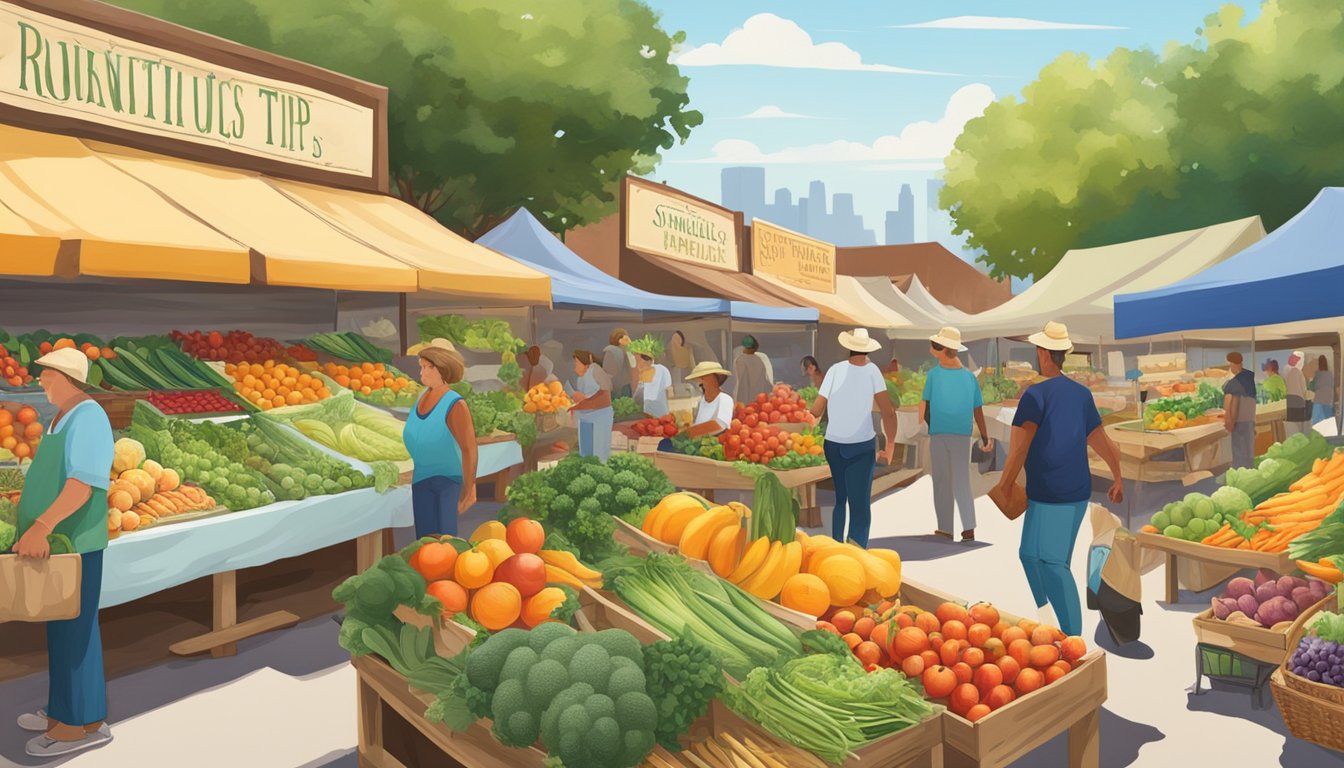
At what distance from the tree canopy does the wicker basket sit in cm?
2202

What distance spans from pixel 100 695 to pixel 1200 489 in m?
12.2

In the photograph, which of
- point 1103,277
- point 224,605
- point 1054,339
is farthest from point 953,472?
point 1103,277

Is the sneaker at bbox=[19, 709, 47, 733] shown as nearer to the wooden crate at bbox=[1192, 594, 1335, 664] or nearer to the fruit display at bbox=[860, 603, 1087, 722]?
the fruit display at bbox=[860, 603, 1087, 722]

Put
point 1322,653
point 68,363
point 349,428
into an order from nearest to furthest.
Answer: point 1322,653 < point 68,363 < point 349,428

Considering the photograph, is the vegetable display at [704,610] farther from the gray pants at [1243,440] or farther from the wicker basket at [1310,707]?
the gray pants at [1243,440]

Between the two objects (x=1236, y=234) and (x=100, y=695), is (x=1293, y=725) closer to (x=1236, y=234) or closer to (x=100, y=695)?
(x=100, y=695)

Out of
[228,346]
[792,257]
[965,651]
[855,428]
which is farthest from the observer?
[792,257]

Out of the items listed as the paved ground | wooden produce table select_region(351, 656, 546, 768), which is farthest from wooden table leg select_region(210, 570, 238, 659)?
wooden produce table select_region(351, 656, 546, 768)

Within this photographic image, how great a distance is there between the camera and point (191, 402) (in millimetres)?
6930

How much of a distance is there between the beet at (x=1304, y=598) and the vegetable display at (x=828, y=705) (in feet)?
10.3

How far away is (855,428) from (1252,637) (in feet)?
9.97

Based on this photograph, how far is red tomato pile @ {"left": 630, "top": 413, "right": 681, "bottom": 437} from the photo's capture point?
9.98 metres

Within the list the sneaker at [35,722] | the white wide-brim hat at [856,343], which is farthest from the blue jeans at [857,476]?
the sneaker at [35,722]

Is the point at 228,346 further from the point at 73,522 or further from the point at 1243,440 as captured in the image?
the point at 1243,440
